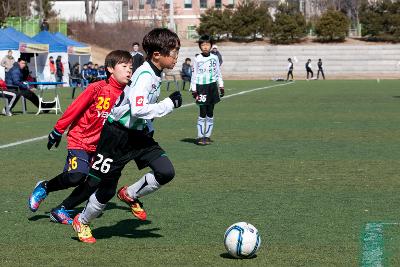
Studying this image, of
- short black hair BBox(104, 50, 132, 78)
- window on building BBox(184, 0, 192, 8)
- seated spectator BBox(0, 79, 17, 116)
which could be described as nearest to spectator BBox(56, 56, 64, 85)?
seated spectator BBox(0, 79, 17, 116)

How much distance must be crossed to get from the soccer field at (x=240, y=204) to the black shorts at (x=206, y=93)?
844 mm

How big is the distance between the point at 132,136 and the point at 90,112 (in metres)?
1.19

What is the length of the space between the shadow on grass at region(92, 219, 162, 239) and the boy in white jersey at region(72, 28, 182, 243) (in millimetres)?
402

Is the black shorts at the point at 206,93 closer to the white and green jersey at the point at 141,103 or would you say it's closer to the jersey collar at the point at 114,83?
the jersey collar at the point at 114,83

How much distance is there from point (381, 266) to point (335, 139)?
10982mm

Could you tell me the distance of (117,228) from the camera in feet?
28.0

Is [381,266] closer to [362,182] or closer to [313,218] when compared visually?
[313,218]

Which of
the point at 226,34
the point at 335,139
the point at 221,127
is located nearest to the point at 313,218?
the point at 335,139

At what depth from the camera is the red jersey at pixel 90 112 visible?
8.75 meters

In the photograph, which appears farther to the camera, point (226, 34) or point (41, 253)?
point (226, 34)

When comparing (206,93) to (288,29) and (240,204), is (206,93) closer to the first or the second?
(240,204)

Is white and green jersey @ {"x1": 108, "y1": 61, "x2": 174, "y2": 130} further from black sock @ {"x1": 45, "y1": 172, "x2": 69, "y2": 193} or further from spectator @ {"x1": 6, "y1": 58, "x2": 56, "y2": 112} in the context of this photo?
spectator @ {"x1": 6, "y1": 58, "x2": 56, "y2": 112}

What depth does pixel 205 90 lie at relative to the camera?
670 inches

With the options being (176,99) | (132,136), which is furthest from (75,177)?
(176,99)
